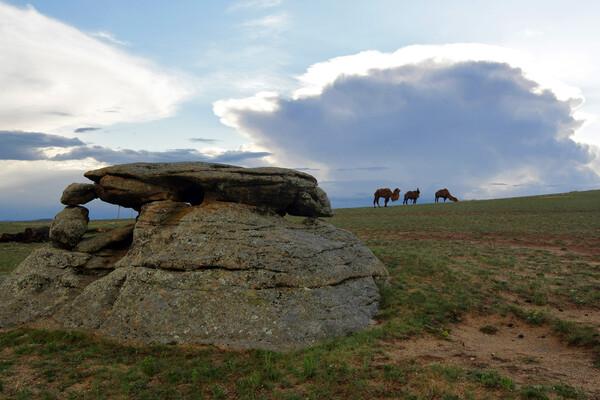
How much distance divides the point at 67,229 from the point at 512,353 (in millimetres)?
20525

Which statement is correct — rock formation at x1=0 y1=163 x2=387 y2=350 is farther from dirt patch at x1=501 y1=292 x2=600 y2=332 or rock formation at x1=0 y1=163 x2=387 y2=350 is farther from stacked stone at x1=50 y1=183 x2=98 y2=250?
dirt patch at x1=501 y1=292 x2=600 y2=332

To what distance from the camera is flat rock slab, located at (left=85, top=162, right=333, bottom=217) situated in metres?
21.5

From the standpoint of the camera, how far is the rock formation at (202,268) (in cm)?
1683

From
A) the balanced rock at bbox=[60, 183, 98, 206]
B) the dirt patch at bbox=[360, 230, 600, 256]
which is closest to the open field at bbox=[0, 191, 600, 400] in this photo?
the balanced rock at bbox=[60, 183, 98, 206]

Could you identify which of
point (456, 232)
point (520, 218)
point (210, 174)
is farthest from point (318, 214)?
point (520, 218)

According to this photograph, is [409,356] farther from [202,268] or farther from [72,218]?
[72,218]

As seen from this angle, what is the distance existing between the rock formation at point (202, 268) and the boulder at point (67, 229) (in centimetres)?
6

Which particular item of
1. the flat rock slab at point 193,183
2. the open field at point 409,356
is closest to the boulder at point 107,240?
the flat rock slab at point 193,183

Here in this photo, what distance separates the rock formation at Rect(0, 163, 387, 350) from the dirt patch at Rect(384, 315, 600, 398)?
2.92 metres

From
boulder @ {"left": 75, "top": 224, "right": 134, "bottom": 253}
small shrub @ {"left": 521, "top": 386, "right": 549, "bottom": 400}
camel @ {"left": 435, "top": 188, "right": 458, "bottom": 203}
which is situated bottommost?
small shrub @ {"left": 521, "top": 386, "right": 549, "bottom": 400}

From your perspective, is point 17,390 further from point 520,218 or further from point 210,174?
point 520,218

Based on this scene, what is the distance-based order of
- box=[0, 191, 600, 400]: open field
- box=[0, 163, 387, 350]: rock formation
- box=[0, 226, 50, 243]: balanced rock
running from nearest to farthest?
box=[0, 191, 600, 400]: open field, box=[0, 163, 387, 350]: rock formation, box=[0, 226, 50, 243]: balanced rock

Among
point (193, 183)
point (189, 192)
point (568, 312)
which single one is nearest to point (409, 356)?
point (568, 312)

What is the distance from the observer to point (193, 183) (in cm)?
2261
